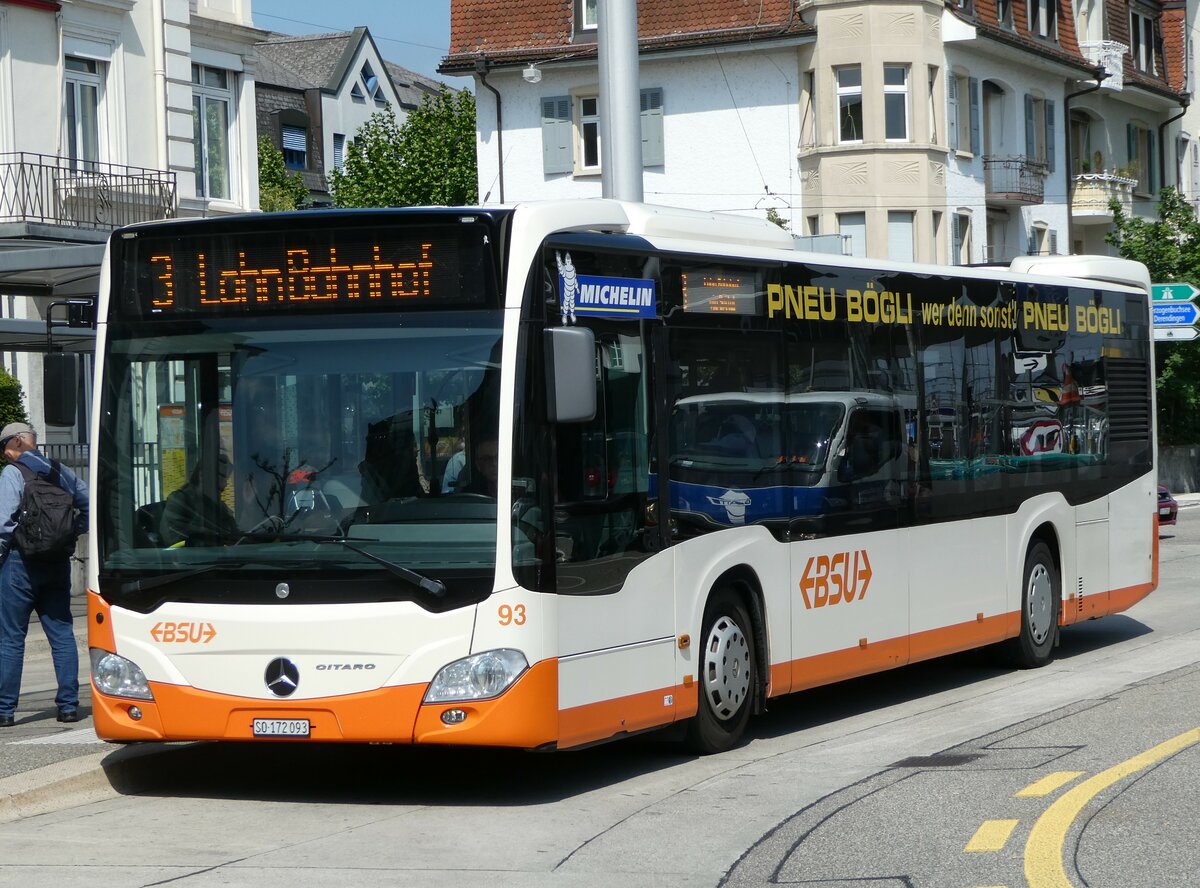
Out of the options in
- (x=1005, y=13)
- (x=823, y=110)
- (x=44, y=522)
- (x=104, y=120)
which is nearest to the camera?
(x=44, y=522)

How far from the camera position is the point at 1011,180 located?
45.4 meters

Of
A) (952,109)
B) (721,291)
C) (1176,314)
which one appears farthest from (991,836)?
(952,109)

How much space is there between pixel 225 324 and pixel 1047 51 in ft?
133

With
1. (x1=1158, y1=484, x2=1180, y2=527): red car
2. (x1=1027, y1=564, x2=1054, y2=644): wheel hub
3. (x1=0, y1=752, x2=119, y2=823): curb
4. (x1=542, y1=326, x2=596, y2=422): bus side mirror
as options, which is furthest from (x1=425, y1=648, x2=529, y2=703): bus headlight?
(x1=1158, y1=484, x2=1180, y2=527): red car

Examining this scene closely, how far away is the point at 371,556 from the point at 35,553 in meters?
3.20

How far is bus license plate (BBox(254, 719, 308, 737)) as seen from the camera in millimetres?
8719

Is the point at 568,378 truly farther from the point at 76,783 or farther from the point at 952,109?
the point at 952,109

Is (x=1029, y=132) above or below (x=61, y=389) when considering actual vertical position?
above

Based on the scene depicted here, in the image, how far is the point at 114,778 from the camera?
31.2 ft

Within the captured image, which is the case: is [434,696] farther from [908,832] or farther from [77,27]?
[77,27]

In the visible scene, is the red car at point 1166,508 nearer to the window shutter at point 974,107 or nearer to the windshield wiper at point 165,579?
the window shutter at point 974,107

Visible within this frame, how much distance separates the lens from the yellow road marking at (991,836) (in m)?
7.60

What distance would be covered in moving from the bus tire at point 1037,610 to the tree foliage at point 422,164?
154 ft

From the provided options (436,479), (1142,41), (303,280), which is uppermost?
(1142,41)
